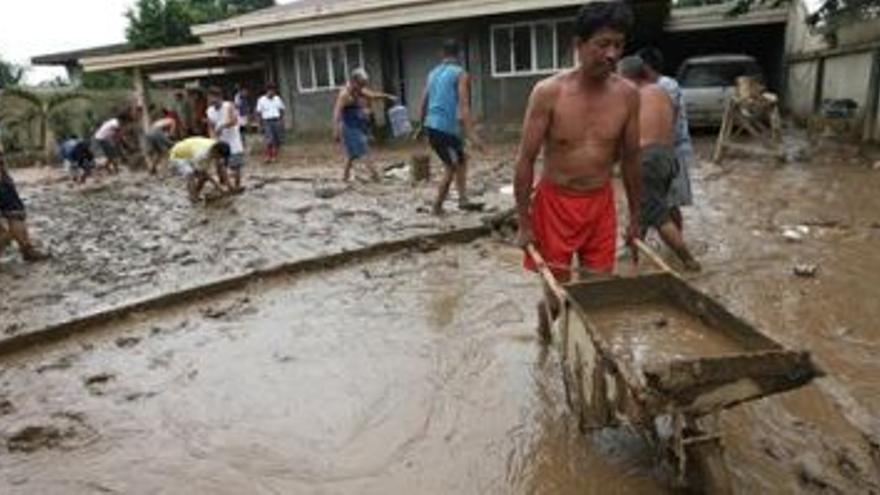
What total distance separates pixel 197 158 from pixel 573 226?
792 centimetres

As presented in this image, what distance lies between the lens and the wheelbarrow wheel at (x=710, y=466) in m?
3.00

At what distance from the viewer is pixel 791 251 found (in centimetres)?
694

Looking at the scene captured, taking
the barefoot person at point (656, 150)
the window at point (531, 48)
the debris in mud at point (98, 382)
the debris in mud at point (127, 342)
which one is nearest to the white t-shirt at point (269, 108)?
the window at point (531, 48)

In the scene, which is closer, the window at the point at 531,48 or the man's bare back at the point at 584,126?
the man's bare back at the point at 584,126

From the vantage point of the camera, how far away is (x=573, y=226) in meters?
4.15

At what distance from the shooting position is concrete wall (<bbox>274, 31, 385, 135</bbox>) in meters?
19.6

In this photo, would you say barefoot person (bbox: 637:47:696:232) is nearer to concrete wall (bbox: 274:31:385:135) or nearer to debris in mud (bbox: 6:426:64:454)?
debris in mud (bbox: 6:426:64:454)

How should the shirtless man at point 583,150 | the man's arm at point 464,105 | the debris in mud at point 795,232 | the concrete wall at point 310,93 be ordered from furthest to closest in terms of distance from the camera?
the concrete wall at point 310,93
the man's arm at point 464,105
the debris in mud at point 795,232
the shirtless man at point 583,150

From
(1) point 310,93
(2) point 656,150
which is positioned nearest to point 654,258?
(2) point 656,150

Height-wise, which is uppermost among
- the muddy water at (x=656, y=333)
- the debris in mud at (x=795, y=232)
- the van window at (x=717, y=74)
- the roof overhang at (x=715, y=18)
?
the roof overhang at (x=715, y=18)

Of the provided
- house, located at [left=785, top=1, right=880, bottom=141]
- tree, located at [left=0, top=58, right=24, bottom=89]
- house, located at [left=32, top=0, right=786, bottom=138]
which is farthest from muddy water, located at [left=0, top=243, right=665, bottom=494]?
tree, located at [left=0, top=58, right=24, bottom=89]

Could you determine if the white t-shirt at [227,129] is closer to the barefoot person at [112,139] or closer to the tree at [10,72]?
the barefoot person at [112,139]

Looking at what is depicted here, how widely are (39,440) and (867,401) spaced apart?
13.9 ft

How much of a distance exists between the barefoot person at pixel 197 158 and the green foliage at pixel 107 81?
916 inches
